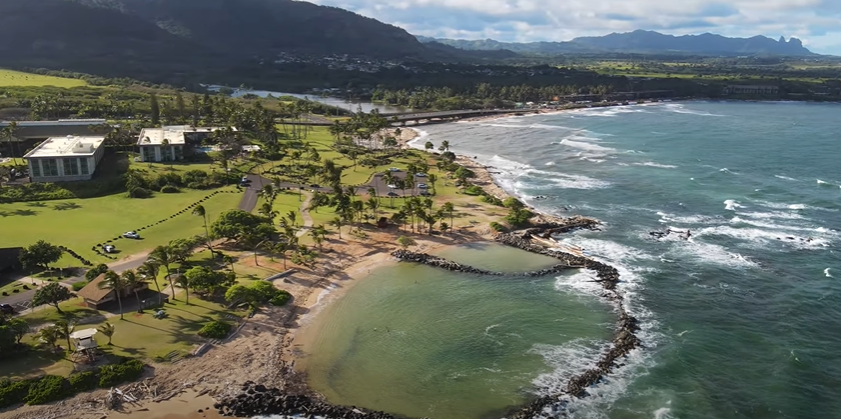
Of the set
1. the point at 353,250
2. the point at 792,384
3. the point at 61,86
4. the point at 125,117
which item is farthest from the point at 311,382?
the point at 61,86

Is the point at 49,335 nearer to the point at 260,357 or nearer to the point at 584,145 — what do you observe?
the point at 260,357

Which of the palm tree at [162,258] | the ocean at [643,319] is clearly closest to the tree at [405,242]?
the ocean at [643,319]

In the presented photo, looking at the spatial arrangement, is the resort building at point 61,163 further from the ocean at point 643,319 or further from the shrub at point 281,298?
the ocean at point 643,319

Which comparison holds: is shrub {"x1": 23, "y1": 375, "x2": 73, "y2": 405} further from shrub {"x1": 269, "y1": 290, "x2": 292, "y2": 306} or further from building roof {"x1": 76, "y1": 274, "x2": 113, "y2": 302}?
shrub {"x1": 269, "y1": 290, "x2": 292, "y2": 306}

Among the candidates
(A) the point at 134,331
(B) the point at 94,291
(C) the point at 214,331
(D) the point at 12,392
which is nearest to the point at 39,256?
(B) the point at 94,291

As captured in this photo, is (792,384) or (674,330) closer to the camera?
(792,384)

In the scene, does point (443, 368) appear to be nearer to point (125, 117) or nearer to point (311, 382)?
point (311, 382)
